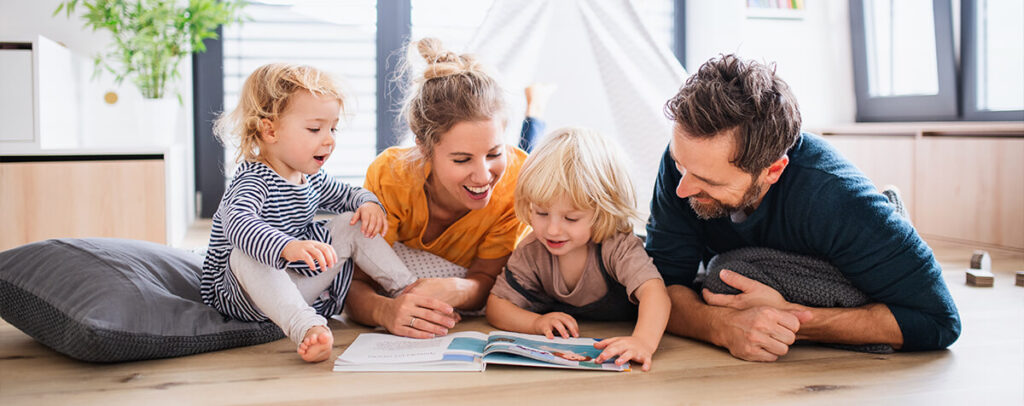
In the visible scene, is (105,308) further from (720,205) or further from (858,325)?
(858,325)

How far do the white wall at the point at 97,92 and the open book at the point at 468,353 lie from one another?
64.6 inches

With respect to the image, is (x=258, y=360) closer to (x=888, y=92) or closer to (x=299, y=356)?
(x=299, y=356)

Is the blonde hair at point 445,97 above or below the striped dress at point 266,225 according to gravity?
above

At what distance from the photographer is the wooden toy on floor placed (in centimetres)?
205

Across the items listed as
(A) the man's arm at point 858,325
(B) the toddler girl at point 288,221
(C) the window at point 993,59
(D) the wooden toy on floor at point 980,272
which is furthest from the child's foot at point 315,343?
(C) the window at point 993,59

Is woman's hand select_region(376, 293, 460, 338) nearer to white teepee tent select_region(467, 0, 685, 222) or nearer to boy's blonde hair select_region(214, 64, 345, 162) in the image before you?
boy's blonde hair select_region(214, 64, 345, 162)

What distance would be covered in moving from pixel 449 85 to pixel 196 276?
649mm

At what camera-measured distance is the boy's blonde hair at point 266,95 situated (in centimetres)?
142

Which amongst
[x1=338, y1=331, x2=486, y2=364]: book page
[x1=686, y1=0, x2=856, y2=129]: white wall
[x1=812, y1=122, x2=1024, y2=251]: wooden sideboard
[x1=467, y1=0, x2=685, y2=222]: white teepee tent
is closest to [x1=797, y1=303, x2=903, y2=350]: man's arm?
[x1=338, y1=331, x2=486, y2=364]: book page

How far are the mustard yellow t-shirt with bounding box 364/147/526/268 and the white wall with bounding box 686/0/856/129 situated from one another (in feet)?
7.47

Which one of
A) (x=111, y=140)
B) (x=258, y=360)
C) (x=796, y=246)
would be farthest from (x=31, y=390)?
(x=111, y=140)

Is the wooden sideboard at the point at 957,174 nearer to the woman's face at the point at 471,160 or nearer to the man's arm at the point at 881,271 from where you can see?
the man's arm at the point at 881,271

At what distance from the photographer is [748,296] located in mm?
1381

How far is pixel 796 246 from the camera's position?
1365mm
